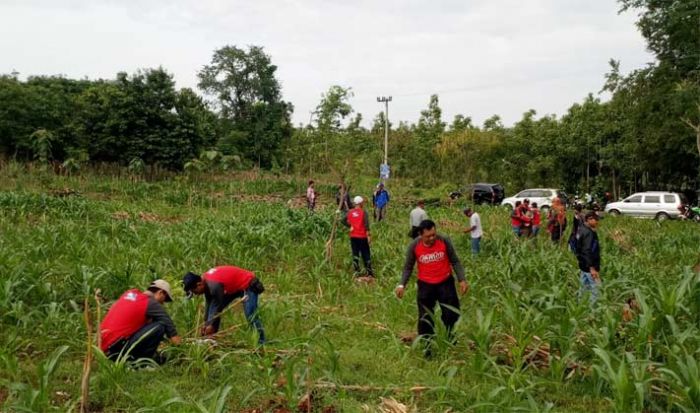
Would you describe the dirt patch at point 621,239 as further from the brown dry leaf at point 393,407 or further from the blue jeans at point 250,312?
the brown dry leaf at point 393,407

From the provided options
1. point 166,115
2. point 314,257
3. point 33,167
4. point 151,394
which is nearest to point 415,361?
point 151,394

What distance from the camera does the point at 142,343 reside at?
4.54m

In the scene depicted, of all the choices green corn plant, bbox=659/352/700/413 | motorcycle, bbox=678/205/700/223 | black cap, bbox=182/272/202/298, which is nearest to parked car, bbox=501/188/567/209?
motorcycle, bbox=678/205/700/223

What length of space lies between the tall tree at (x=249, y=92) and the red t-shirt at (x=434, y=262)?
35202 millimetres

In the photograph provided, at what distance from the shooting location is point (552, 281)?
739 cm

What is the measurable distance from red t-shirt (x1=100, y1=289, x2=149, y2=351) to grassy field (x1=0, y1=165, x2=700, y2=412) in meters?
0.31

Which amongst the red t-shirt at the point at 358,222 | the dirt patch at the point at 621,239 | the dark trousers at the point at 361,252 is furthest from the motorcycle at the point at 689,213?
the red t-shirt at the point at 358,222

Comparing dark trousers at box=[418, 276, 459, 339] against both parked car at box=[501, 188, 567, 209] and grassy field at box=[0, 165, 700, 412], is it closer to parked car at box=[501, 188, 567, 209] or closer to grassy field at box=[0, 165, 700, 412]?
grassy field at box=[0, 165, 700, 412]

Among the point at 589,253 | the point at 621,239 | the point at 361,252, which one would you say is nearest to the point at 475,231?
the point at 361,252

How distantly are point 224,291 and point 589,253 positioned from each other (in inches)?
180

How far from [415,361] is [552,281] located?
342 centimetres

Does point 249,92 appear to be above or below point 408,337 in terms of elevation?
above

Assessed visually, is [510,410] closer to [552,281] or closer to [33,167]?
[552,281]

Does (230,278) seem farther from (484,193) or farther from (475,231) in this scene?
(484,193)
